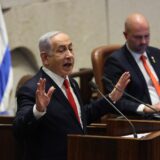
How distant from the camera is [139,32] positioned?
446 cm

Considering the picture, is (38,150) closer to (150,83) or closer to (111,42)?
(150,83)

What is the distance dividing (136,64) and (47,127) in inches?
55.1

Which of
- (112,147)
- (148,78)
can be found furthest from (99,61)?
(112,147)

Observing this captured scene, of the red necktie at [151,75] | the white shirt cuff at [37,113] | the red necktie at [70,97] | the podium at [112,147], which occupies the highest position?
the red necktie at [151,75]

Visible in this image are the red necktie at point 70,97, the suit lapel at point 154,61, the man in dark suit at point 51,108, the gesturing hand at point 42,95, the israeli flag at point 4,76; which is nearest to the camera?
the gesturing hand at point 42,95

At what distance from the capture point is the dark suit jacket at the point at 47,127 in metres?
3.15

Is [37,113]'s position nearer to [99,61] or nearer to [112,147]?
[112,147]

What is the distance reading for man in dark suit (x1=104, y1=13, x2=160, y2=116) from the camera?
170 inches

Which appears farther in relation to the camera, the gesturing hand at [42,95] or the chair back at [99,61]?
the chair back at [99,61]

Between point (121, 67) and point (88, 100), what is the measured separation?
4.26 feet

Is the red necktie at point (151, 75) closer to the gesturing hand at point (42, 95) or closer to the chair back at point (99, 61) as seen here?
the chair back at point (99, 61)

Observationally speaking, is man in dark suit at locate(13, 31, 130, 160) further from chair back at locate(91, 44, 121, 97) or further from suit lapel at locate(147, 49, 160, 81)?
suit lapel at locate(147, 49, 160, 81)

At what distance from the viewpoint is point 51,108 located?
10.5 ft

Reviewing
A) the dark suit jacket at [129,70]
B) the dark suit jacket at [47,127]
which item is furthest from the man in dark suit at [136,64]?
the dark suit jacket at [47,127]
